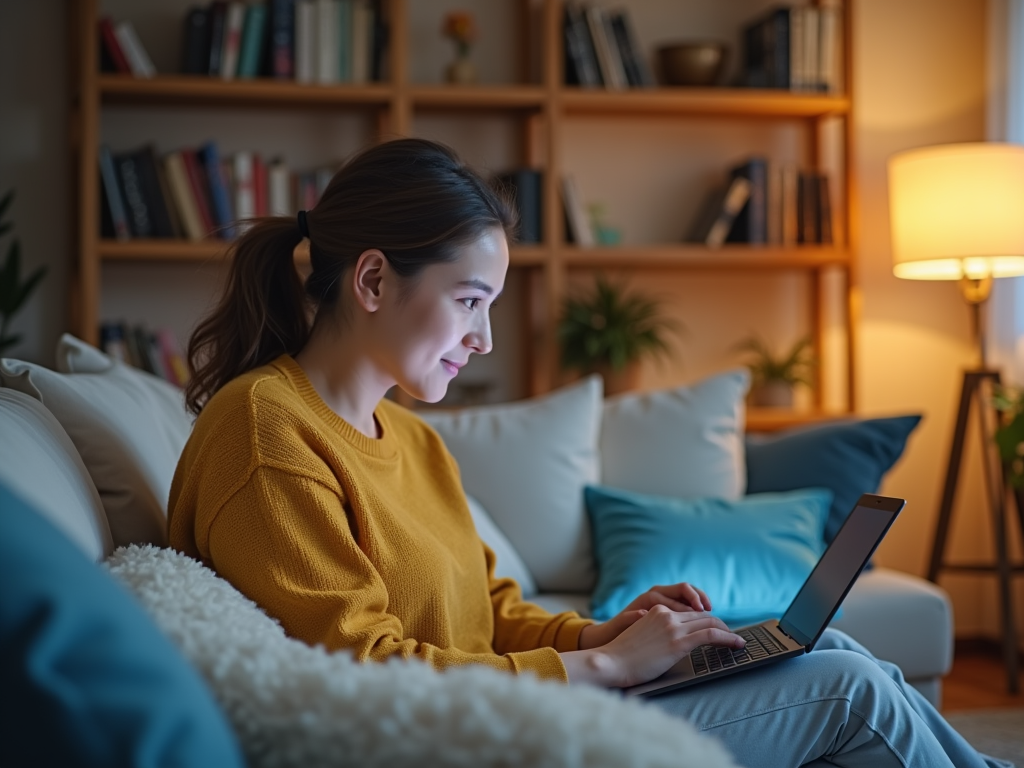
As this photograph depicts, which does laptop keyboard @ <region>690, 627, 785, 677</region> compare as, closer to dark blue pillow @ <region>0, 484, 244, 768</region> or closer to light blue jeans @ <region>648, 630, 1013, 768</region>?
light blue jeans @ <region>648, 630, 1013, 768</region>

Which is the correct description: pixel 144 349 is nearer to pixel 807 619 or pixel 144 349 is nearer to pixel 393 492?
pixel 393 492

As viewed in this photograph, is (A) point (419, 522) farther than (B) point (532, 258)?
No

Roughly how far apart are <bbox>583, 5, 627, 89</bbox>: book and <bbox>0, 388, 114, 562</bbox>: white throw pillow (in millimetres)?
2471

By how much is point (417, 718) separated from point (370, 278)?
790mm

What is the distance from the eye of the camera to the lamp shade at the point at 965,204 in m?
3.07

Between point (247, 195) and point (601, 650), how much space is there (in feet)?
7.88

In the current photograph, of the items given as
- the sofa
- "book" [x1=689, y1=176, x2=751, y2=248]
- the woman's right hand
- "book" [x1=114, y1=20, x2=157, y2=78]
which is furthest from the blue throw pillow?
"book" [x1=114, y1=20, x2=157, y2=78]

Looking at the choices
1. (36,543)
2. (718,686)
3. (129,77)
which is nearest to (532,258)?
(129,77)

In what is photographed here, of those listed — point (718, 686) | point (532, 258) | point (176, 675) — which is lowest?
point (718, 686)

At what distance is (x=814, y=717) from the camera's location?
1.24 metres

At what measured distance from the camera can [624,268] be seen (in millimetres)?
3762

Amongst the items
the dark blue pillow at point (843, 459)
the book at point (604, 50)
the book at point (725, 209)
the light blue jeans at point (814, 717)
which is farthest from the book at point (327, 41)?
the light blue jeans at point (814, 717)

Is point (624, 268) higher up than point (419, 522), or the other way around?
point (624, 268)

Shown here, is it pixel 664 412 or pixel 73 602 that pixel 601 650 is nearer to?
pixel 73 602
